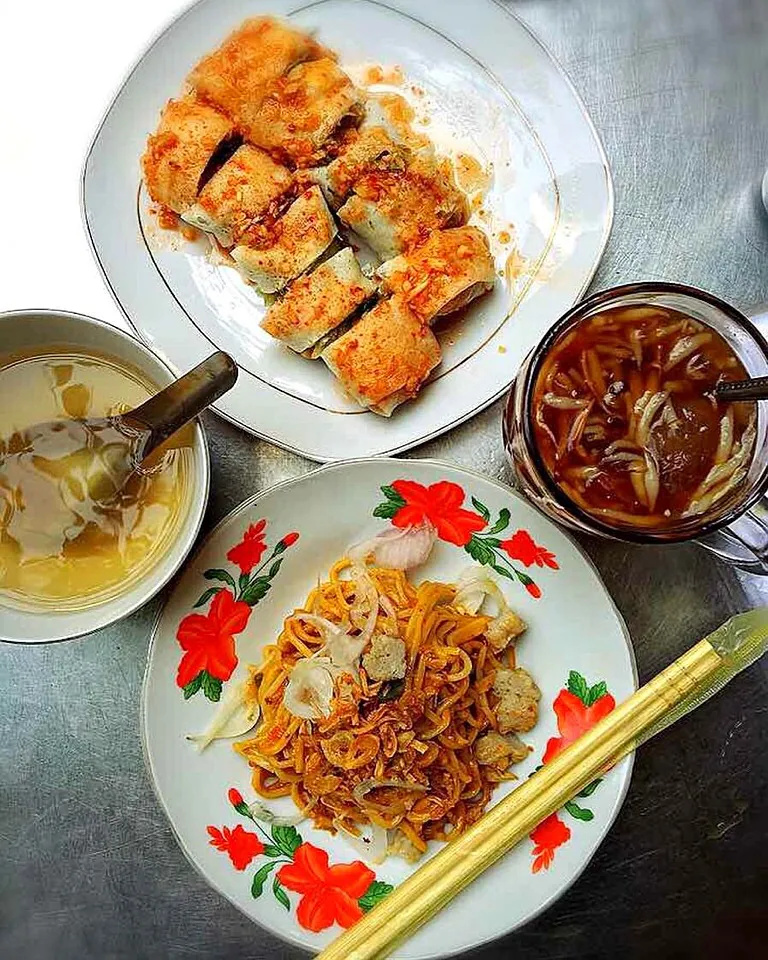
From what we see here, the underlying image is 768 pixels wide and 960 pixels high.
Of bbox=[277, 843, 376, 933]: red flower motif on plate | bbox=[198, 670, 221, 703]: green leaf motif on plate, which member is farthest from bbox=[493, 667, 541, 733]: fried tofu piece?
bbox=[198, 670, 221, 703]: green leaf motif on plate

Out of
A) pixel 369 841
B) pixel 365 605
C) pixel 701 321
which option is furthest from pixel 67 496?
pixel 701 321

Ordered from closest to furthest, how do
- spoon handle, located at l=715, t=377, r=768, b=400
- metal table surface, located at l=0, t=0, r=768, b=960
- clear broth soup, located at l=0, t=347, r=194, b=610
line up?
spoon handle, located at l=715, t=377, r=768, b=400
clear broth soup, located at l=0, t=347, r=194, b=610
metal table surface, located at l=0, t=0, r=768, b=960

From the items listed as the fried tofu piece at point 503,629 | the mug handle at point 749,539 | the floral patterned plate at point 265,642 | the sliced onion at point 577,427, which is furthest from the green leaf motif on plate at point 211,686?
the mug handle at point 749,539

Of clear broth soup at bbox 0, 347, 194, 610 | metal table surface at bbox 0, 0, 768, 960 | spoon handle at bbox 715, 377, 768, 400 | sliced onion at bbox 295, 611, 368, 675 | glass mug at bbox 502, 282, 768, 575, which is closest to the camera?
spoon handle at bbox 715, 377, 768, 400

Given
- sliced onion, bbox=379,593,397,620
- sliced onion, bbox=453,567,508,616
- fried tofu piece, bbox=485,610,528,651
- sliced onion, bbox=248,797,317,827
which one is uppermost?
sliced onion, bbox=379,593,397,620

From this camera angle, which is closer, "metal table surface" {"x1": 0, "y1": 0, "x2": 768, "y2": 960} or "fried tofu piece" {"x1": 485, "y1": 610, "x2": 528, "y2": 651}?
"fried tofu piece" {"x1": 485, "y1": 610, "x2": 528, "y2": 651}

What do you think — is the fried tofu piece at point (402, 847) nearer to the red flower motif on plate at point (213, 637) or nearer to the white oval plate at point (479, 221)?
the red flower motif on plate at point (213, 637)

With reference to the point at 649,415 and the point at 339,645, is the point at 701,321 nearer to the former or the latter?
the point at 649,415

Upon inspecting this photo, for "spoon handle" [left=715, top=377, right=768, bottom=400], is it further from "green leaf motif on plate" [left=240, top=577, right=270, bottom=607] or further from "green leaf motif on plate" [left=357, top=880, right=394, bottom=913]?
"green leaf motif on plate" [left=357, top=880, right=394, bottom=913]

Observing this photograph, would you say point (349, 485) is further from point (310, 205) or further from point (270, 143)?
point (270, 143)
